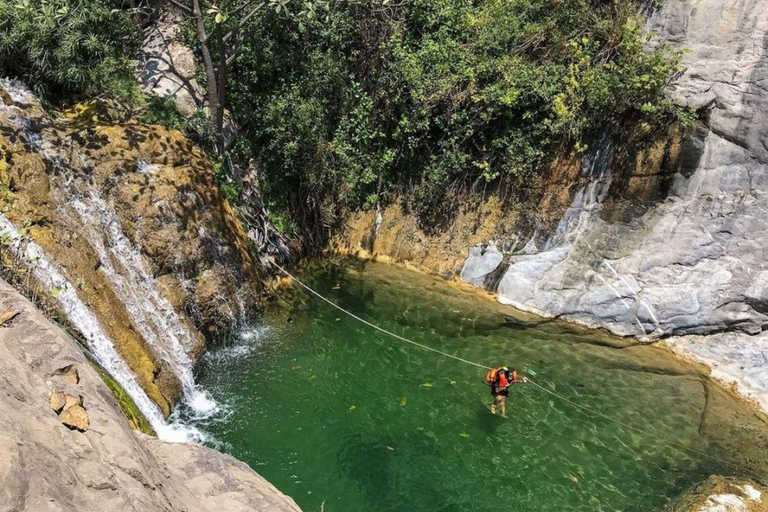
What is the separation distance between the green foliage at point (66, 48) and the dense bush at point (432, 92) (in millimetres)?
2233

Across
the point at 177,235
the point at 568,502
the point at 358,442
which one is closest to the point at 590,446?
the point at 568,502

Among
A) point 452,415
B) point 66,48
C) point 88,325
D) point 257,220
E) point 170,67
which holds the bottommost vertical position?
point 452,415

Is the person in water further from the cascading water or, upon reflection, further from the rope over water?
the cascading water

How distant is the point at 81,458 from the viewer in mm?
3416

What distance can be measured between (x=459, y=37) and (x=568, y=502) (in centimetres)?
886

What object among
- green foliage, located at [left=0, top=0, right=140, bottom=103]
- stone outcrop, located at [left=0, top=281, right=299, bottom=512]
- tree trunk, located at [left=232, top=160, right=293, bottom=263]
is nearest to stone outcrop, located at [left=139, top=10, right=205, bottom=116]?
green foliage, located at [left=0, top=0, right=140, bottom=103]

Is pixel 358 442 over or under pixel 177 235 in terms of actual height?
under

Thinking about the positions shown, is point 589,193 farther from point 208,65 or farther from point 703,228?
point 208,65

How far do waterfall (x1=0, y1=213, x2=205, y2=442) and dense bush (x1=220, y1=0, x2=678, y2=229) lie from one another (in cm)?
→ 505

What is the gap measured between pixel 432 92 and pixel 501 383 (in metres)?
6.00

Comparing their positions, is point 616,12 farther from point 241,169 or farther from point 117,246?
point 117,246

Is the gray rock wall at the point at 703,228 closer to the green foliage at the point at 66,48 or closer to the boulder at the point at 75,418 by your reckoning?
the boulder at the point at 75,418

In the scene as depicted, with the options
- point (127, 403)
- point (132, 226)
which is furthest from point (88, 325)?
point (132, 226)

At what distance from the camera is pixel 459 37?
11.2 m
